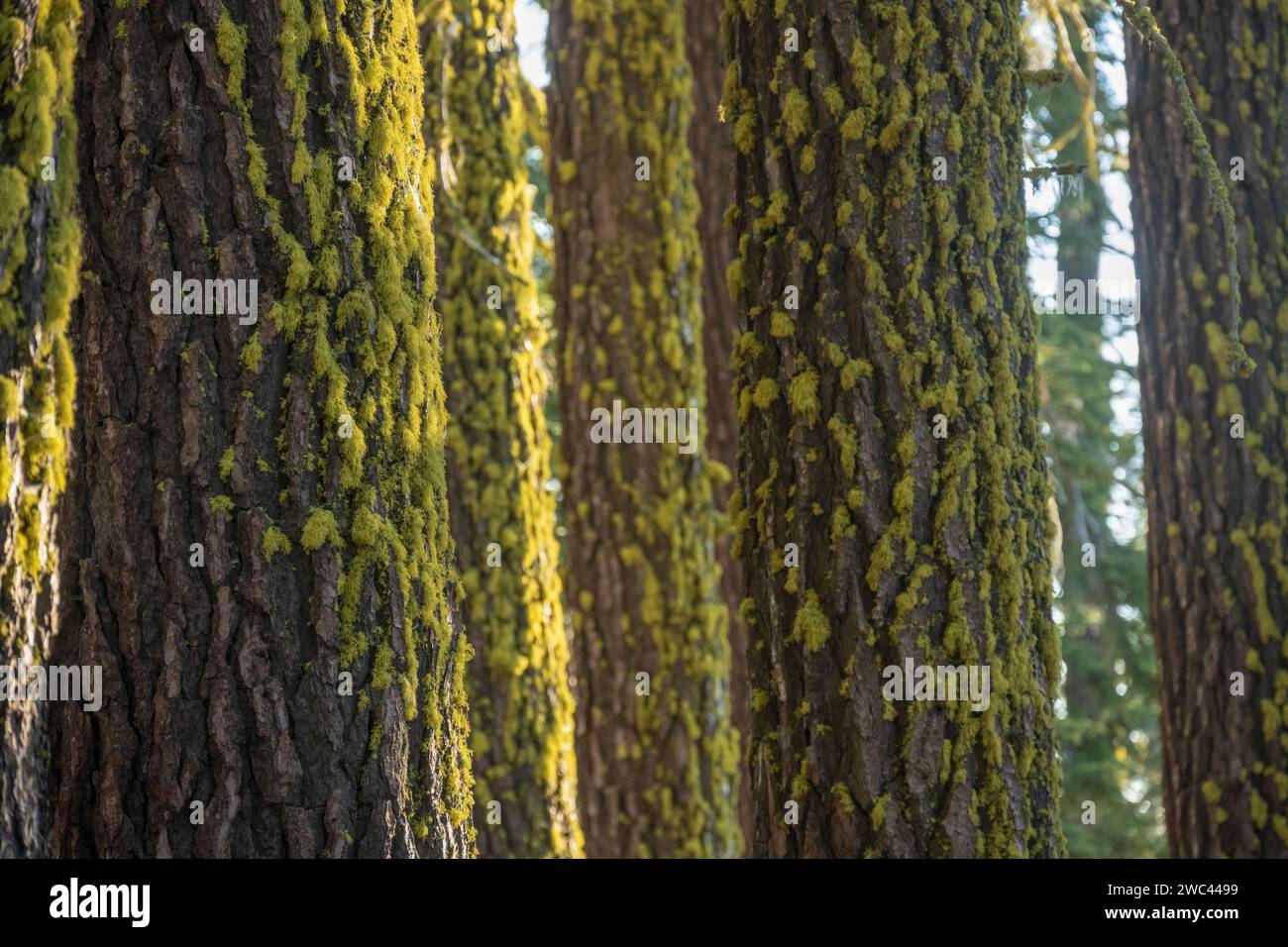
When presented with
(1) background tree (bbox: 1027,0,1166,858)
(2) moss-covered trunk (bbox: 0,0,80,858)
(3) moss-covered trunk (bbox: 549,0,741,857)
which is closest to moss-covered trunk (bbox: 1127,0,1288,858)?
(3) moss-covered trunk (bbox: 549,0,741,857)

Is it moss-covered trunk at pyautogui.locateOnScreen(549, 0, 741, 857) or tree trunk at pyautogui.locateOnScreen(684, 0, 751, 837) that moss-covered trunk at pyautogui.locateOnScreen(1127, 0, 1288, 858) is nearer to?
moss-covered trunk at pyautogui.locateOnScreen(549, 0, 741, 857)

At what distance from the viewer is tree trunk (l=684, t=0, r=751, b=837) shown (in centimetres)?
648

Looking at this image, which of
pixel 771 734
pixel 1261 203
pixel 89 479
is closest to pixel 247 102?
pixel 89 479

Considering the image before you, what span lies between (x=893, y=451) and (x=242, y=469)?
1500 millimetres

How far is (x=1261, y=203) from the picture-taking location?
442 cm

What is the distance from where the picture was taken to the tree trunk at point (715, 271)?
6484mm

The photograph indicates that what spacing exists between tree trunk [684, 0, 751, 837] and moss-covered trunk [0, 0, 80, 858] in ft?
14.7

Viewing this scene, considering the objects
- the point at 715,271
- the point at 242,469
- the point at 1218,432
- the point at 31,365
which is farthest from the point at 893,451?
the point at 715,271

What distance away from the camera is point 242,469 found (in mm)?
2270
